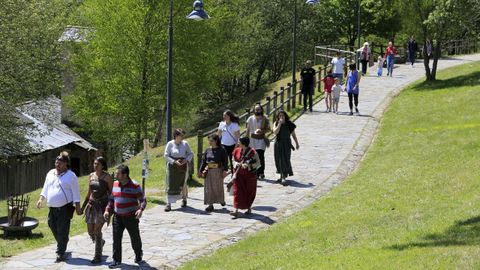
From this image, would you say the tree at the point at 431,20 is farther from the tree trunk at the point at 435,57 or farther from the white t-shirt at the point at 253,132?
the white t-shirt at the point at 253,132

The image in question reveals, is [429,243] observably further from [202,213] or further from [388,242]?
[202,213]

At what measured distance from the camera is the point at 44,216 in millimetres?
18125

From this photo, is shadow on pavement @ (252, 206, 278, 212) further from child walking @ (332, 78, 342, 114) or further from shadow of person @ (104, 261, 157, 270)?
child walking @ (332, 78, 342, 114)

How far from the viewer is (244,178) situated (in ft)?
47.1

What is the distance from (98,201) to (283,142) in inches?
244

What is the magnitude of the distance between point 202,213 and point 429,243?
220 inches

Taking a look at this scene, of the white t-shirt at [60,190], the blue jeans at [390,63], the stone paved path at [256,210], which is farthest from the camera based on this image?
the blue jeans at [390,63]

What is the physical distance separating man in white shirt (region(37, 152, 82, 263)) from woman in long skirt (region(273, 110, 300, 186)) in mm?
6232

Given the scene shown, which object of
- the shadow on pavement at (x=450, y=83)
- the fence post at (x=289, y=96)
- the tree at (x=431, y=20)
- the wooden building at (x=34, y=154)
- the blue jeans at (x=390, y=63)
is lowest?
the wooden building at (x=34, y=154)

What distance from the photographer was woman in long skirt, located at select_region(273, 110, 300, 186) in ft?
54.8

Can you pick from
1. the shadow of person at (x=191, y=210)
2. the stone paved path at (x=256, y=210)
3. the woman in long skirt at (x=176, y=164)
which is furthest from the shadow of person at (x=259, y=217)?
the woman in long skirt at (x=176, y=164)

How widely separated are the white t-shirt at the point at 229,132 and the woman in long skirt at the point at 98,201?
5367mm

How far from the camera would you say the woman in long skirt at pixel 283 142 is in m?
16.7

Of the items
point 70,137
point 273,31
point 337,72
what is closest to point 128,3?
point 70,137
